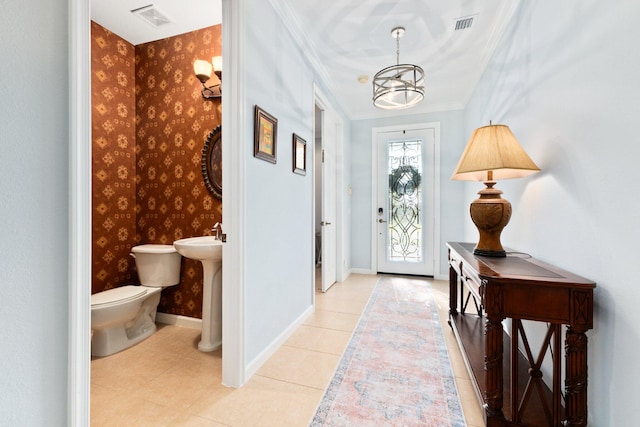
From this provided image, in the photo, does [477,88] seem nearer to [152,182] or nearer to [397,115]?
[397,115]

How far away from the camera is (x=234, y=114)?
163cm

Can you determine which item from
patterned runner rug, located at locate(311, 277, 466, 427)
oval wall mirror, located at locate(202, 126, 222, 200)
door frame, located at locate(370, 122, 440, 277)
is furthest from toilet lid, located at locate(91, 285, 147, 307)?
door frame, located at locate(370, 122, 440, 277)

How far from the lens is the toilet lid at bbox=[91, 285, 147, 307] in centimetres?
192

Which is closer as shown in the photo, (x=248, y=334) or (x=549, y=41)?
(x=549, y=41)

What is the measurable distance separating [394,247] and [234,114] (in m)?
3.43

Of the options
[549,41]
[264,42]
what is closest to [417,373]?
[549,41]

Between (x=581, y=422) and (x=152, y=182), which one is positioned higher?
(x=152, y=182)

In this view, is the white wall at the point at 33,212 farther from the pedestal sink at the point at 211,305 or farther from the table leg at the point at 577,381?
the table leg at the point at 577,381

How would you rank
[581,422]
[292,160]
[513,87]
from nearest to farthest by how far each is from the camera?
[581,422]
[513,87]
[292,160]

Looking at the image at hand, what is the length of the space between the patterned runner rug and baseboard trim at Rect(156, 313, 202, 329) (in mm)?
1400

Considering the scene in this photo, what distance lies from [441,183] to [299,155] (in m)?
2.58

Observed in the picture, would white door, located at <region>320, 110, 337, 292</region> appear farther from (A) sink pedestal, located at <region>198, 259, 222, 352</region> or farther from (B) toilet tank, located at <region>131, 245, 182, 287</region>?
Result: (B) toilet tank, located at <region>131, 245, 182, 287</region>

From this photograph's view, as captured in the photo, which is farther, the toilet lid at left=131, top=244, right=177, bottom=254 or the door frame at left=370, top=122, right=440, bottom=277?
the door frame at left=370, top=122, right=440, bottom=277

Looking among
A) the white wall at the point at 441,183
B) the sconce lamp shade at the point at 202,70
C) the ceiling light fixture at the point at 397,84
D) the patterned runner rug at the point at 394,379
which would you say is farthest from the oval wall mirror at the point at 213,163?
the white wall at the point at 441,183
